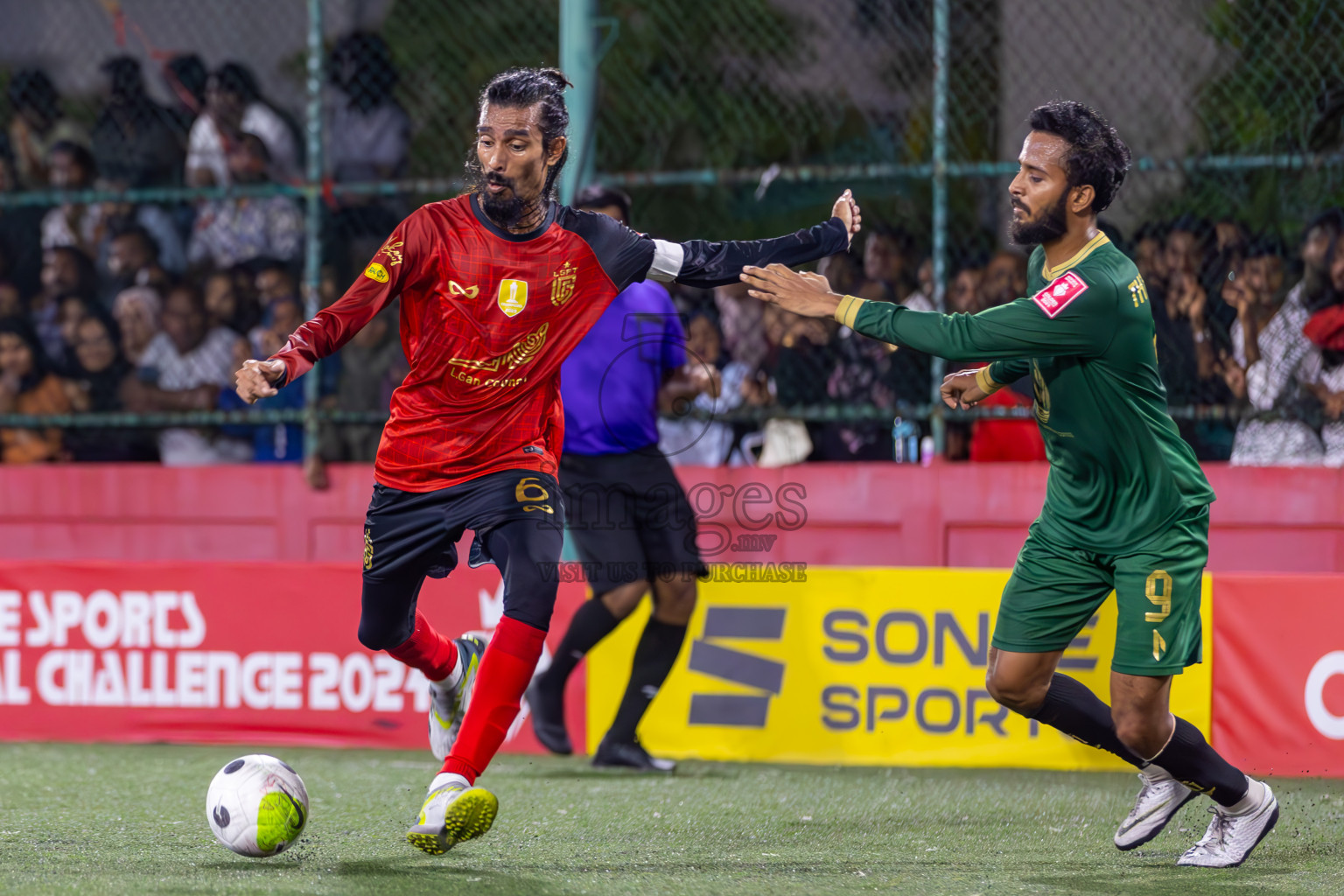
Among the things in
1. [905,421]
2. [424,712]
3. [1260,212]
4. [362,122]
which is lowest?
[424,712]

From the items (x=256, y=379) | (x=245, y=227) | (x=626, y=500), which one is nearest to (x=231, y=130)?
(x=245, y=227)

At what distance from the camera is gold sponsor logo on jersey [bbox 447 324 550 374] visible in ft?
14.5

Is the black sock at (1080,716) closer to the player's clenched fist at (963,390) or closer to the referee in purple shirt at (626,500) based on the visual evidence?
the player's clenched fist at (963,390)

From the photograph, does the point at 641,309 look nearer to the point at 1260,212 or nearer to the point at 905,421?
the point at 905,421

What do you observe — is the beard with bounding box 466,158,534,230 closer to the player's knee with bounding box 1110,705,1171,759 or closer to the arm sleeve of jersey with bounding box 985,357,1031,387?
the arm sleeve of jersey with bounding box 985,357,1031,387

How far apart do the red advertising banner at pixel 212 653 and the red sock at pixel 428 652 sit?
169 centimetres

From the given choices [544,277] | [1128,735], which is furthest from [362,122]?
[1128,735]

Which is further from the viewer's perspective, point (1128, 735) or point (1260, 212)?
point (1260, 212)

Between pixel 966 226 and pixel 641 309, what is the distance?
2197 mm

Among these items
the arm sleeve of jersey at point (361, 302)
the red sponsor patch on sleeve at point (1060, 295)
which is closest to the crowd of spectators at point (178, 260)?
the arm sleeve of jersey at point (361, 302)

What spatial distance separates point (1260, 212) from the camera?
6.91 metres

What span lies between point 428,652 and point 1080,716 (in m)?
1.97

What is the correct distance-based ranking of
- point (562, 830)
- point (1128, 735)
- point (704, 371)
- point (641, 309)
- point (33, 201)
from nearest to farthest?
1. point (1128, 735)
2. point (562, 830)
3. point (641, 309)
4. point (704, 371)
5. point (33, 201)

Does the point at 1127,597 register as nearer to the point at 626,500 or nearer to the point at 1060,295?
the point at 1060,295
